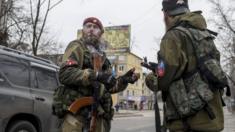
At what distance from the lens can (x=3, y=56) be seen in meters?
7.84

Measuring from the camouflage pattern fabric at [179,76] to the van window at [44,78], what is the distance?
500cm

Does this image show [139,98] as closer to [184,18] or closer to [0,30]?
[0,30]

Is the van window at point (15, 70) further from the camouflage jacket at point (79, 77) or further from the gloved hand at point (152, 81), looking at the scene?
the gloved hand at point (152, 81)

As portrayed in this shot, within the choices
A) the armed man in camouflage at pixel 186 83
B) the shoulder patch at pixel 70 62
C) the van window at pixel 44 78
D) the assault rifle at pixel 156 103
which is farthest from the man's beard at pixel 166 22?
the van window at pixel 44 78

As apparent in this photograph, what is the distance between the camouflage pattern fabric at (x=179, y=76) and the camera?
367 cm

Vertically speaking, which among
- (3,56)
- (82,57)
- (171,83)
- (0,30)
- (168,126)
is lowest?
(168,126)

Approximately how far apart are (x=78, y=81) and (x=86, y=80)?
0.25ft

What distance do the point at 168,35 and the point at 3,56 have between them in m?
4.54

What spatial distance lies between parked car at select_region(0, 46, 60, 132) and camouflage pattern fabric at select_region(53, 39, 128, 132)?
3.02 m

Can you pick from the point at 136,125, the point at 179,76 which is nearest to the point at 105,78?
the point at 179,76

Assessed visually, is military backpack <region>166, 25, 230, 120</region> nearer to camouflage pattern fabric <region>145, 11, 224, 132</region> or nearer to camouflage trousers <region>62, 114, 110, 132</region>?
camouflage pattern fabric <region>145, 11, 224, 132</region>

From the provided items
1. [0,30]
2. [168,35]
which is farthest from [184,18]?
[0,30]

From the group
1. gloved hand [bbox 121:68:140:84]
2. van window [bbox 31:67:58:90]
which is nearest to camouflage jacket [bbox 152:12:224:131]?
gloved hand [bbox 121:68:140:84]

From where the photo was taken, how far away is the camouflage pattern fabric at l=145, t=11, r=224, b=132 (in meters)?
3.67
